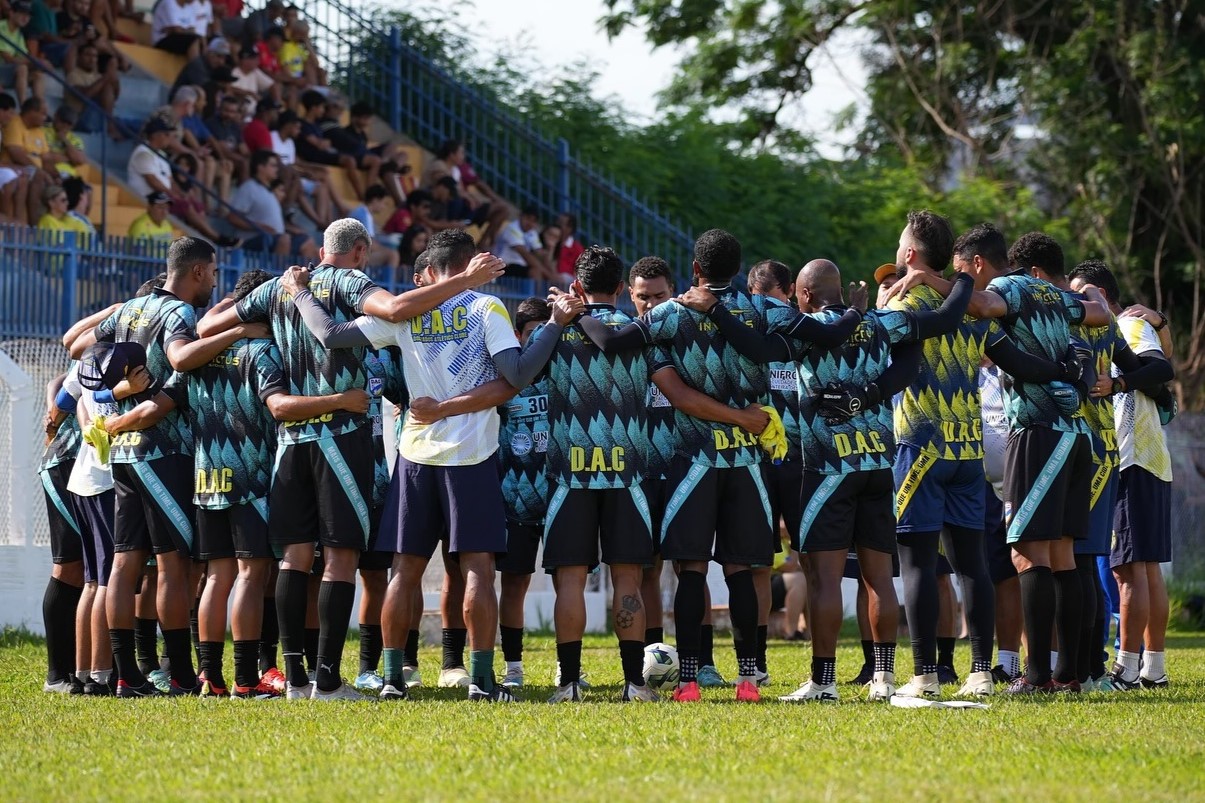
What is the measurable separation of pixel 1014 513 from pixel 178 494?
440 cm

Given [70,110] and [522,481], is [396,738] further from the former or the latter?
[70,110]

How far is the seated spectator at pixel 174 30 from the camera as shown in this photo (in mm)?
20344

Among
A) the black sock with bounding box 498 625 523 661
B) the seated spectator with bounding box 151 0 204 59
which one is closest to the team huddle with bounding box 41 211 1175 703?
the black sock with bounding box 498 625 523 661

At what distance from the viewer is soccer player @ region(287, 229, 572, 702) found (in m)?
8.41

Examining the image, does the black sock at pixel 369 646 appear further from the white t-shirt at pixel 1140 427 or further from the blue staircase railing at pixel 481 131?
the blue staircase railing at pixel 481 131

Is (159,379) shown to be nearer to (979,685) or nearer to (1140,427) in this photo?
(979,685)

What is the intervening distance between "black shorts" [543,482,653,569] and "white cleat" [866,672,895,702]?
4.26 feet

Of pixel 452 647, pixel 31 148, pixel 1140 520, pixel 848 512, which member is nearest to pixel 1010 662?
pixel 1140 520

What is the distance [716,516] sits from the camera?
28.2 ft

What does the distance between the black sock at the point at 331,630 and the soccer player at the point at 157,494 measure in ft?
2.81

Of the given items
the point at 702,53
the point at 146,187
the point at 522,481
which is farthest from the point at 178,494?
the point at 702,53

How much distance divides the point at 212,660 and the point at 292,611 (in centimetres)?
59

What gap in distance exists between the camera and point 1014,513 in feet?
29.6

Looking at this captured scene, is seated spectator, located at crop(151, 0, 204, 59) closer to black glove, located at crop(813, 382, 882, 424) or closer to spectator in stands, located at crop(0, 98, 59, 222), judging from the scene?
spectator in stands, located at crop(0, 98, 59, 222)
